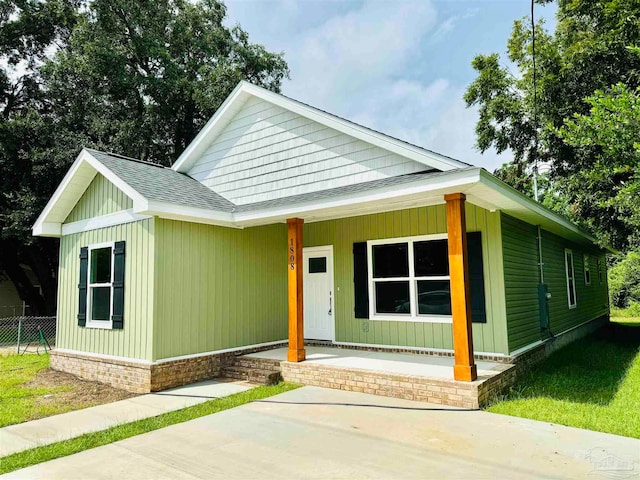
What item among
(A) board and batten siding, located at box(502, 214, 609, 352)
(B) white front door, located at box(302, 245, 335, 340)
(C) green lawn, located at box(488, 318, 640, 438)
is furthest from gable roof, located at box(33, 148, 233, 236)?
(C) green lawn, located at box(488, 318, 640, 438)

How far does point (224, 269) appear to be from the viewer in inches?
314

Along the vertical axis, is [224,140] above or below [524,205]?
above

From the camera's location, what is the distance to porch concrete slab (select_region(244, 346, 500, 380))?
20.0 ft

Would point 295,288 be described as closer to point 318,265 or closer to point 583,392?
point 318,265

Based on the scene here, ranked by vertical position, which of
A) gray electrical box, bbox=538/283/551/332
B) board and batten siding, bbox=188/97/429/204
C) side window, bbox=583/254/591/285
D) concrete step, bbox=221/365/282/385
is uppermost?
board and batten siding, bbox=188/97/429/204

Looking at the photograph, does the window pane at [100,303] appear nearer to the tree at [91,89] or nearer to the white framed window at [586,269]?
the tree at [91,89]

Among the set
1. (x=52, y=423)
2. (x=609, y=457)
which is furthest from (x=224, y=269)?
(x=609, y=457)

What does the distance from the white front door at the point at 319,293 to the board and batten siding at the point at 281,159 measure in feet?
5.90

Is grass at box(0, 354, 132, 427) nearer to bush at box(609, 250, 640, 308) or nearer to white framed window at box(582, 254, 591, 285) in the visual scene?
white framed window at box(582, 254, 591, 285)

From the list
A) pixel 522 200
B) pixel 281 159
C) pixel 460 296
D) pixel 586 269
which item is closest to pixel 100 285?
pixel 281 159

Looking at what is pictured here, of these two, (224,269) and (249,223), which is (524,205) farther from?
(224,269)

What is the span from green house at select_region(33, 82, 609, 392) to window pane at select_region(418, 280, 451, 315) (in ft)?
0.08

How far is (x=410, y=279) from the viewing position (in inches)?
308

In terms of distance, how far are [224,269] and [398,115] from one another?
13741mm
